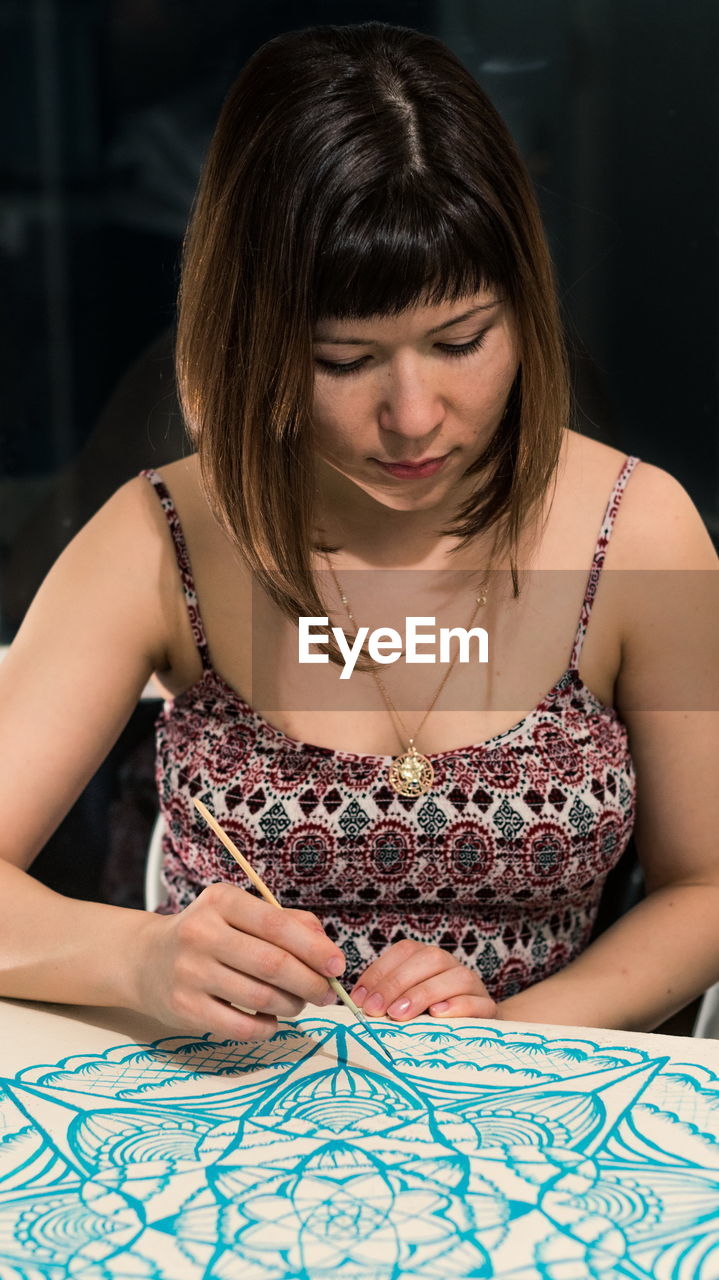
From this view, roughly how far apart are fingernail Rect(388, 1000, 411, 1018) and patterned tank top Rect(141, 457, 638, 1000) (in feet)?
0.75

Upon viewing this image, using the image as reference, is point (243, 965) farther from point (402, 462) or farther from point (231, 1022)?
point (402, 462)

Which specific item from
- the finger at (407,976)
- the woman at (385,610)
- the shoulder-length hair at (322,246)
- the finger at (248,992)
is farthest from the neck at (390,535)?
the finger at (248,992)

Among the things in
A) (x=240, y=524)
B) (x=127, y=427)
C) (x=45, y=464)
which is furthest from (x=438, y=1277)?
(x=45, y=464)

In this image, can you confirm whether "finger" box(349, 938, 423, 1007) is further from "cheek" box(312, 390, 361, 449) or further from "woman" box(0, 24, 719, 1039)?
"cheek" box(312, 390, 361, 449)

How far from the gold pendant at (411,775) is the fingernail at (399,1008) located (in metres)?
0.25

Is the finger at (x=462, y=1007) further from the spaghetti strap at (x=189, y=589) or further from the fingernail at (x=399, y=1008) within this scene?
the spaghetti strap at (x=189, y=589)

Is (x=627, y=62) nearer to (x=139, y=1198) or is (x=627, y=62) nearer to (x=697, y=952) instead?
(x=697, y=952)

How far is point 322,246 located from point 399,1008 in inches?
22.5

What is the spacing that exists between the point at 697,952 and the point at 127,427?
137 centimetres

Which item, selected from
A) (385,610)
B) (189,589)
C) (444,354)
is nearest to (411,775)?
(385,610)

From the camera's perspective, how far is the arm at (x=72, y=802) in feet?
2.95

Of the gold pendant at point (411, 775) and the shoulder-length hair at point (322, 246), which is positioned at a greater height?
the shoulder-length hair at point (322, 246)

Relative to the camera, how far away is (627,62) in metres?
2.12

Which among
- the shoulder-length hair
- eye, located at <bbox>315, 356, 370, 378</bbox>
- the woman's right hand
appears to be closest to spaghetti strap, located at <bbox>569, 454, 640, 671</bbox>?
the shoulder-length hair
